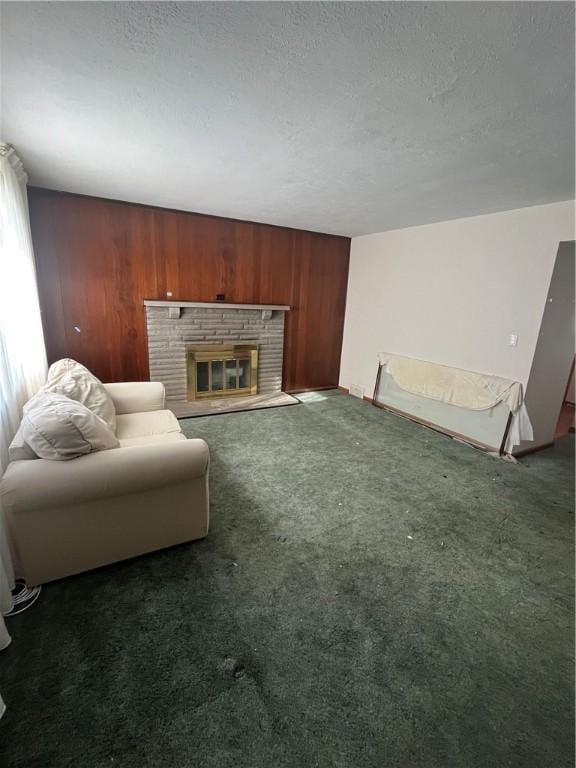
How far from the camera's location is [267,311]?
461cm

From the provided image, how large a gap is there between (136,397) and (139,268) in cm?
176

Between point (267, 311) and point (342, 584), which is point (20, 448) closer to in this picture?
point (342, 584)

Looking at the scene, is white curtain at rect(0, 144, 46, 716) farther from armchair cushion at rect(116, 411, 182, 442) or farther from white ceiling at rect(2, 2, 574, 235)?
armchair cushion at rect(116, 411, 182, 442)

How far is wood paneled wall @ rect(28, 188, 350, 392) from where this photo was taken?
3.47 meters

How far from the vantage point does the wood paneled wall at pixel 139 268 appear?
137 inches

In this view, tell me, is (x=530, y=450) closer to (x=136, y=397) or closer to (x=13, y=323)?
(x=136, y=397)

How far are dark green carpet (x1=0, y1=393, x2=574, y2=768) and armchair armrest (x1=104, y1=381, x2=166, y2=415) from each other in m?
1.03

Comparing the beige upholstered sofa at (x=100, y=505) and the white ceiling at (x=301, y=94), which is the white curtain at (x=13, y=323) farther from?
the white ceiling at (x=301, y=94)

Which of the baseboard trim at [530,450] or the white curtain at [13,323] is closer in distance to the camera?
the white curtain at [13,323]

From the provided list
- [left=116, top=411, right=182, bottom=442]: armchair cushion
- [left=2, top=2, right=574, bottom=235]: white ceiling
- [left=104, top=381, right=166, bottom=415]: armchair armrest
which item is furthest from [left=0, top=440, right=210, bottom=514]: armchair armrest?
[left=2, top=2, right=574, bottom=235]: white ceiling

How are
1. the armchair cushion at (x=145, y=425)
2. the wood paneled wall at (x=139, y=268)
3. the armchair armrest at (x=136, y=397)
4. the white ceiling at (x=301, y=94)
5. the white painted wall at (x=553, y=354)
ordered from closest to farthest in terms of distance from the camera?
the white ceiling at (x=301, y=94) → the armchair cushion at (x=145, y=425) → the armchair armrest at (x=136, y=397) → the white painted wall at (x=553, y=354) → the wood paneled wall at (x=139, y=268)

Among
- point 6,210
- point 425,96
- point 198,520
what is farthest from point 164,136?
point 198,520

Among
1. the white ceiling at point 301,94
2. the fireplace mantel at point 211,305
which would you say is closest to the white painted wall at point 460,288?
the white ceiling at point 301,94

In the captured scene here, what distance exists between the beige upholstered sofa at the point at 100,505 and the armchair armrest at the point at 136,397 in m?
1.21
